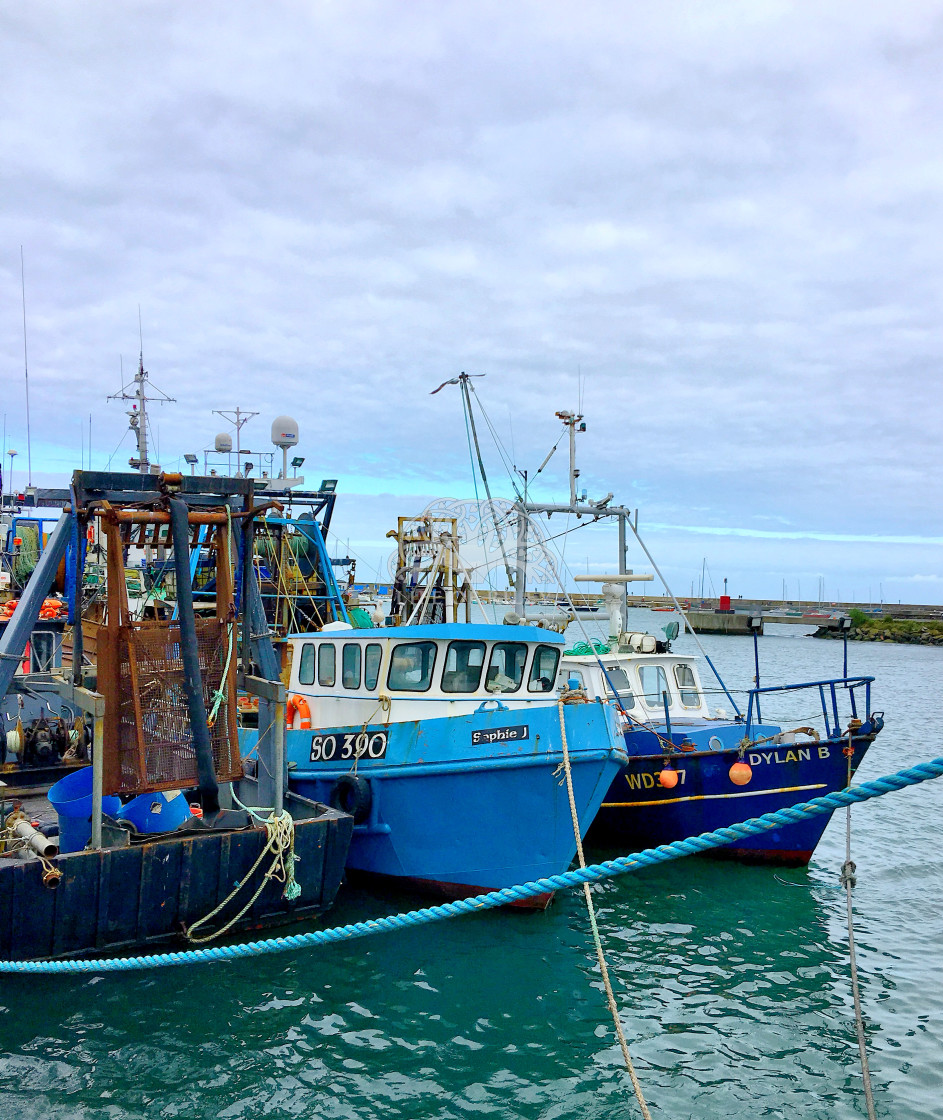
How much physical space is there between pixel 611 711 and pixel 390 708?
2.68 meters

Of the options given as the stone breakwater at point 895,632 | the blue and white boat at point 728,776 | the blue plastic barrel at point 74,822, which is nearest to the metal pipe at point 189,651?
the blue plastic barrel at point 74,822

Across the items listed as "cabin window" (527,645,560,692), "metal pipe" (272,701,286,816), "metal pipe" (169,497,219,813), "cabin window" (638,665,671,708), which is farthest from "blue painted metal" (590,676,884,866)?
"metal pipe" (169,497,219,813)

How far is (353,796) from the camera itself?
10.6 metres

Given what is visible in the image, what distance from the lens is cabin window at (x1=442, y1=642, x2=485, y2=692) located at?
11.2 metres

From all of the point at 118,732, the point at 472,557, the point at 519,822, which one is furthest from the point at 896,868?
the point at 118,732

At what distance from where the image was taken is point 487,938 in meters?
9.69

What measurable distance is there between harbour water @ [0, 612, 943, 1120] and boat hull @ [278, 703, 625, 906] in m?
0.58

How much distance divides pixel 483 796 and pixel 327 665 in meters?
3.16

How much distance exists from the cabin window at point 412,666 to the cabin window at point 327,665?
108cm

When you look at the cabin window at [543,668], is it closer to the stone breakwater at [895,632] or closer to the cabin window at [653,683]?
the cabin window at [653,683]

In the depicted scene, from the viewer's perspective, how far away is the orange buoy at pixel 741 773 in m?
12.1

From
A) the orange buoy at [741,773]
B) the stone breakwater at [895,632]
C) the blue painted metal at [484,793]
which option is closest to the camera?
the blue painted metal at [484,793]

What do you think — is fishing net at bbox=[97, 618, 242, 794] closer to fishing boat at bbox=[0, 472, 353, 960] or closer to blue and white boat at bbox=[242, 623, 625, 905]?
fishing boat at bbox=[0, 472, 353, 960]

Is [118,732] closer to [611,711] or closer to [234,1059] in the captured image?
[234,1059]
